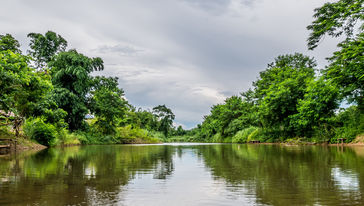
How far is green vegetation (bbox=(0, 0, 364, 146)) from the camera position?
1927 centimetres

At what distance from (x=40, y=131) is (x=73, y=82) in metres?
14.9

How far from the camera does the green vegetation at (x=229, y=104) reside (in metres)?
19.3

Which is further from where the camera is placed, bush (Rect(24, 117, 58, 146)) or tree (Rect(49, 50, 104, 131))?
tree (Rect(49, 50, 104, 131))

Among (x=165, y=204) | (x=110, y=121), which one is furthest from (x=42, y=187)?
(x=110, y=121)

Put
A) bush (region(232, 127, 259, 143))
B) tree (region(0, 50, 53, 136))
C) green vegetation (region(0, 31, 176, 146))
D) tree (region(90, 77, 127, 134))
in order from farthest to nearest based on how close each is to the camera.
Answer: bush (region(232, 127, 259, 143)), tree (region(90, 77, 127, 134)), green vegetation (region(0, 31, 176, 146)), tree (region(0, 50, 53, 136))

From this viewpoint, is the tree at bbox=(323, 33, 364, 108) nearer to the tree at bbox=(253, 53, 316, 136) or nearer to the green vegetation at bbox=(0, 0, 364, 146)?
the green vegetation at bbox=(0, 0, 364, 146)

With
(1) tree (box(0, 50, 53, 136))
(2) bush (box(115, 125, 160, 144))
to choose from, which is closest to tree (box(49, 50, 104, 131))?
(2) bush (box(115, 125, 160, 144))

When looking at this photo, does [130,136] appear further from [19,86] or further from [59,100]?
[19,86]

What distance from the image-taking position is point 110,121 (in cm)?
4447

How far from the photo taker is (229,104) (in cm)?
6519

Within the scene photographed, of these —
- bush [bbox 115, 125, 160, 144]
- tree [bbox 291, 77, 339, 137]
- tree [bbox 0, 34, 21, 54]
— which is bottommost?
bush [bbox 115, 125, 160, 144]

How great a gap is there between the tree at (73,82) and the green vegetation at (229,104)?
0.37ft

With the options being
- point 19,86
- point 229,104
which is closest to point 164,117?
point 229,104

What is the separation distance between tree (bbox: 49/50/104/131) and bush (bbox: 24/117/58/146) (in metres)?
9.84
